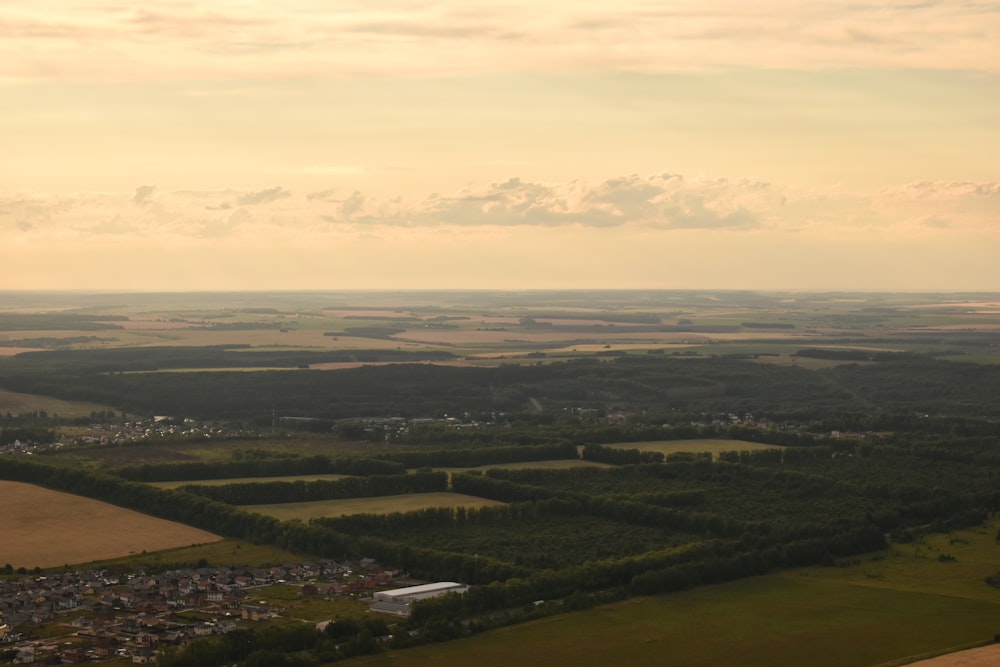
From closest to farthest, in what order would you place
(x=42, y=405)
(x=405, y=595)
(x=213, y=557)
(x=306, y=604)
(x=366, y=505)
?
(x=306, y=604), (x=405, y=595), (x=213, y=557), (x=366, y=505), (x=42, y=405)

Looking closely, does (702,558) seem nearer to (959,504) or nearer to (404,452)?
(959,504)

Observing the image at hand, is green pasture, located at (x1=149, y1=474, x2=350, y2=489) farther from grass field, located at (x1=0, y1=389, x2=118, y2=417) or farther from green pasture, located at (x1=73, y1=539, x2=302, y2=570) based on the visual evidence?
grass field, located at (x1=0, y1=389, x2=118, y2=417)

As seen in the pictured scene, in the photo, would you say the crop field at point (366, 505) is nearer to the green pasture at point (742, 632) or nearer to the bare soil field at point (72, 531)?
the bare soil field at point (72, 531)

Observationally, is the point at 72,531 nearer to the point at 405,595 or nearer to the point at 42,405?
the point at 405,595

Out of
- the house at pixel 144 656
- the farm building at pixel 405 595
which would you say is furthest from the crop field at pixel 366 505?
the house at pixel 144 656

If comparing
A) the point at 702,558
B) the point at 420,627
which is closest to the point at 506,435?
the point at 702,558

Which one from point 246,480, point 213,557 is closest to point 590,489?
point 246,480

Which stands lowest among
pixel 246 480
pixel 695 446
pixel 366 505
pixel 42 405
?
pixel 366 505
